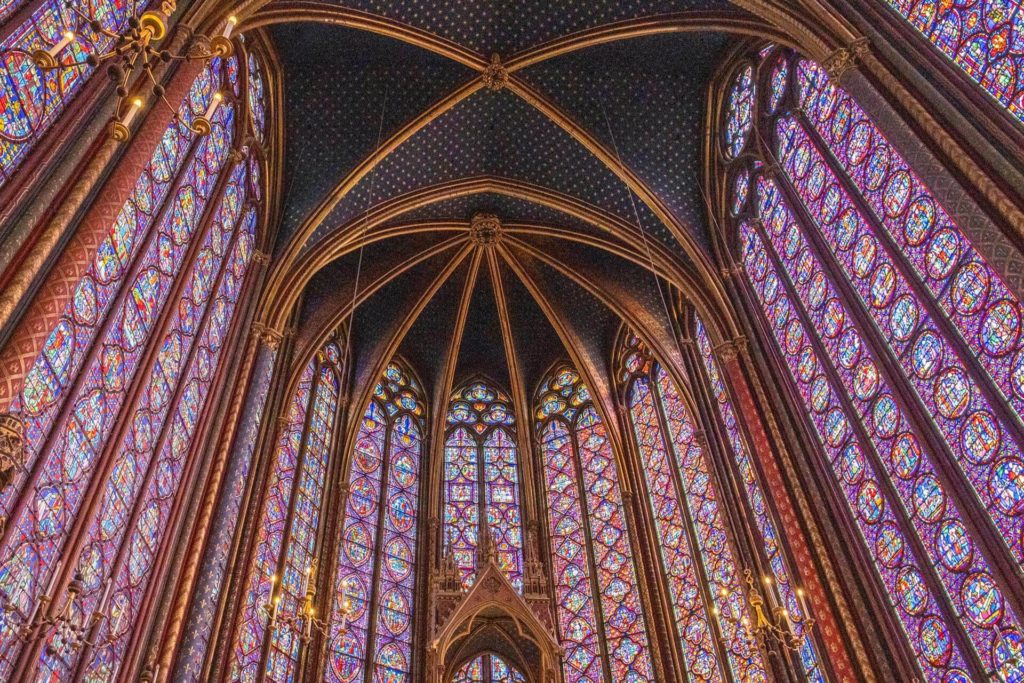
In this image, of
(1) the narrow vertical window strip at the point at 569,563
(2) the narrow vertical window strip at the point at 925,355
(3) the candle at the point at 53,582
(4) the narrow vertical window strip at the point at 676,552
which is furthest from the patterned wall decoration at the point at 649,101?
(3) the candle at the point at 53,582

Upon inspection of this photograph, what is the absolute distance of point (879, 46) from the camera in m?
10.5

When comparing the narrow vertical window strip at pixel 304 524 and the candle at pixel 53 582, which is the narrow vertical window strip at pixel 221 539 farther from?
the candle at pixel 53 582

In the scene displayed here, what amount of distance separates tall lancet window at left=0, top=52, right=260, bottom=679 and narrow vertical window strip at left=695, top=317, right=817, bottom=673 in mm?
8102

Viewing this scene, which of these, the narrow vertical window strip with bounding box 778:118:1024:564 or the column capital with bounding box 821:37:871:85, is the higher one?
the column capital with bounding box 821:37:871:85

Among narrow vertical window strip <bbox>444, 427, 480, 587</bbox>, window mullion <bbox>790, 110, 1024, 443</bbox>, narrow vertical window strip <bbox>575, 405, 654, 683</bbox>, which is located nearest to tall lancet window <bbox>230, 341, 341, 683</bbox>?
narrow vertical window strip <bbox>444, 427, 480, 587</bbox>

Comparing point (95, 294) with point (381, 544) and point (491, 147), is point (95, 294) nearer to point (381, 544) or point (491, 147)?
point (381, 544)

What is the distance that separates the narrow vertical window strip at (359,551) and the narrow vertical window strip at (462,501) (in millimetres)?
1518

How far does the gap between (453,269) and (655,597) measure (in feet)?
27.0

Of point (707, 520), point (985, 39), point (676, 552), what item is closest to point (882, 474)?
point (985, 39)

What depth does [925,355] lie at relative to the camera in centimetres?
1003

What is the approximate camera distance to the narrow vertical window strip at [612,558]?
50.4 feet

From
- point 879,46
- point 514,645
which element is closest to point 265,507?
point 514,645

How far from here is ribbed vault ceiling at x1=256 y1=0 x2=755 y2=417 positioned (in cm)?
1484

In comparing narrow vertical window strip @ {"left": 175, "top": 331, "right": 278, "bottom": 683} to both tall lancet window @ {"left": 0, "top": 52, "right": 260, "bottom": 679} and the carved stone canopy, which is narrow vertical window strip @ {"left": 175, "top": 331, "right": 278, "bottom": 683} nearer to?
tall lancet window @ {"left": 0, "top": 52, "right": 260, "bottom": 679}
